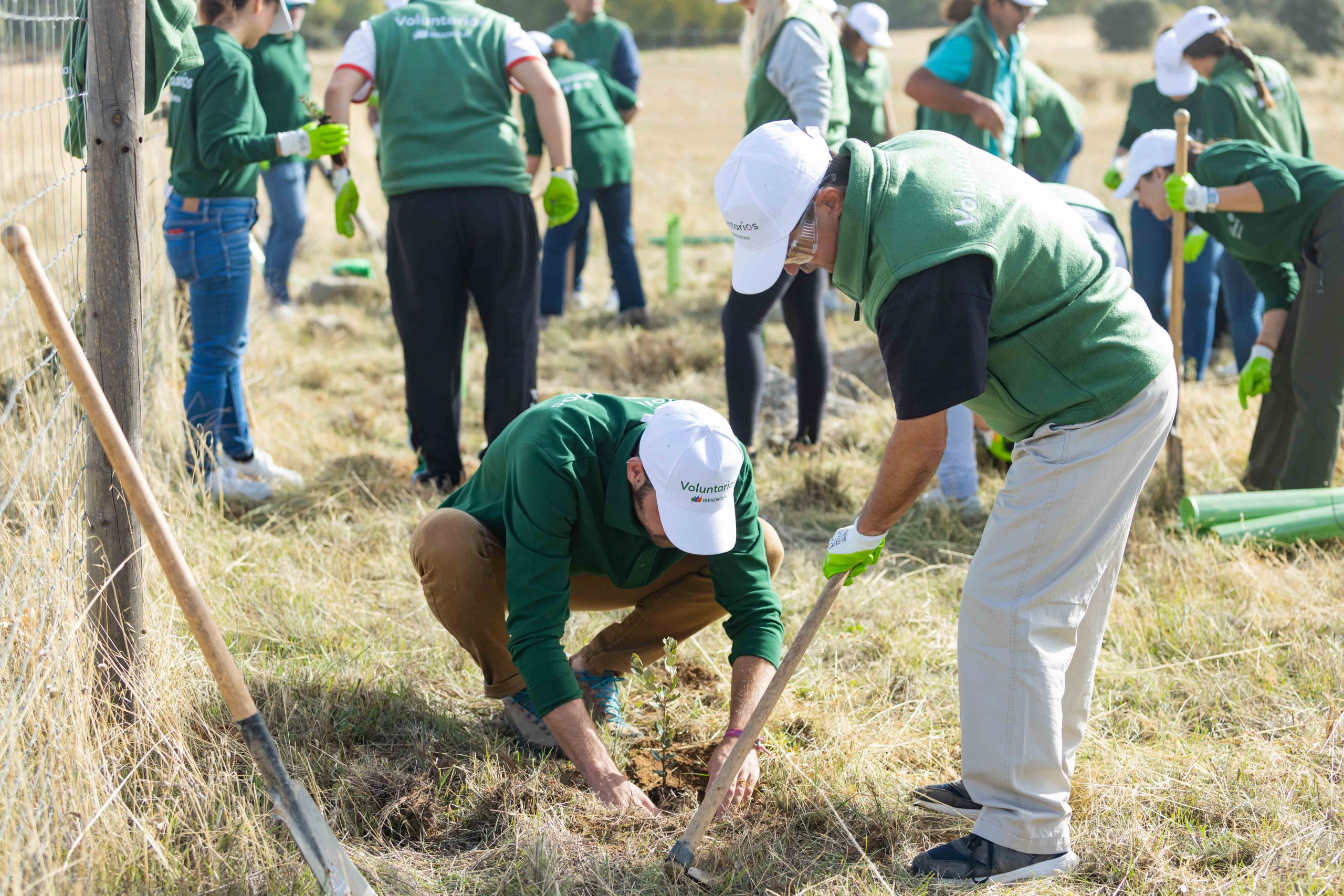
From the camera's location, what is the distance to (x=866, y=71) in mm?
6910

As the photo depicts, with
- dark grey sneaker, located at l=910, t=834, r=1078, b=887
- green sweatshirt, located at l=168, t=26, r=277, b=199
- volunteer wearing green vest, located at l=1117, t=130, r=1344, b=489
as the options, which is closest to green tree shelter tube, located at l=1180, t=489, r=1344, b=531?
volunteer wearing green vest, located at l=1117, t=130, r=1344, b=489

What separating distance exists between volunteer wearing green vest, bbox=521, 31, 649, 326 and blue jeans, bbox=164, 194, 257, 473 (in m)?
2.60

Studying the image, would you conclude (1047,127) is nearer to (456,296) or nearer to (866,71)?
(866,71)

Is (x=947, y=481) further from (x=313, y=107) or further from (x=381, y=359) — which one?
(x=381, y=359)

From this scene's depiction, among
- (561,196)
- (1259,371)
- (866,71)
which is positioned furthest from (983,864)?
(866,71)

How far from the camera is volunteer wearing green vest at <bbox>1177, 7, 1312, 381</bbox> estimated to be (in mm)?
5023

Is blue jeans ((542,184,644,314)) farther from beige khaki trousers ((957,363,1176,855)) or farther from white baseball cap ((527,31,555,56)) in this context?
beige khaki trousers ((957,363,1176,855))

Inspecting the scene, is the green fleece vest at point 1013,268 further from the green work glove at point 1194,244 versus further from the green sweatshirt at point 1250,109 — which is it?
the green sweatshirt at point 1250,109

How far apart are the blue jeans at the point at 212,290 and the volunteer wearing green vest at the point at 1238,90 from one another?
4.10 meters

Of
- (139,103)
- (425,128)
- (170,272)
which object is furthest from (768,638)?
(170,272)

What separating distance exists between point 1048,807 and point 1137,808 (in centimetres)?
36

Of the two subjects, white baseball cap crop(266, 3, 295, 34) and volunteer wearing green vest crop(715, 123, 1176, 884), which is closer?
volunteer wearing green vest crop(715, 123, 1176, 884)

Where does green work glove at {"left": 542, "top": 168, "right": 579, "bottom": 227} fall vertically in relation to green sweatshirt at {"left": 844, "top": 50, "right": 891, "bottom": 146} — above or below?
below

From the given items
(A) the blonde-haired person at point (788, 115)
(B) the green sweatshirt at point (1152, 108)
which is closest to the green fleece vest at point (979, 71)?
(A) the blonde-haired person at point (788, 115)
